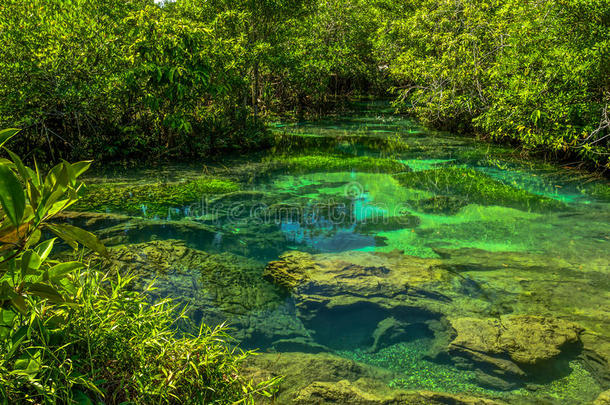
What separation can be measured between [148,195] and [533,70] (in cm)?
750

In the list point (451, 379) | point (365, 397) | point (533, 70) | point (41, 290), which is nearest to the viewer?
point (41, 290)

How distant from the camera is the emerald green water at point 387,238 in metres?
2.91

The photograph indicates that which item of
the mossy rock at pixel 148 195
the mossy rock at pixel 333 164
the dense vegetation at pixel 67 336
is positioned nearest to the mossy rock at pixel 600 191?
the mossy rock at pixel 333 164

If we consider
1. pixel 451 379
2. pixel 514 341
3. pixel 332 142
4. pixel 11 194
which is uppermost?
pixel 11 194

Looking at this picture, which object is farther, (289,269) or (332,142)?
(332,142)

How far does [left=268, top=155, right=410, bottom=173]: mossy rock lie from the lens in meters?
8.33

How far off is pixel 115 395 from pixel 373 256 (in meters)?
→ 3.05

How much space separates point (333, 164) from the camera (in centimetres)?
879

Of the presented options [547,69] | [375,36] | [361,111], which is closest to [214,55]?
[547,69]

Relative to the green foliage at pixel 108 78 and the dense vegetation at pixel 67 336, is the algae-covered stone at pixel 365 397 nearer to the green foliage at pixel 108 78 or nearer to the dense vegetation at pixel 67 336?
the dense vegetation at pixel 67 336

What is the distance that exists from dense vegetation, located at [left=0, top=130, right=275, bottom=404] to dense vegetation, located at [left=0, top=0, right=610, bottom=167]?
633cm

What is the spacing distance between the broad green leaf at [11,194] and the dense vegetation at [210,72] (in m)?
6.76

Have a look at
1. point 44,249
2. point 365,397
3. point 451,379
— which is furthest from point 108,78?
point 451,379

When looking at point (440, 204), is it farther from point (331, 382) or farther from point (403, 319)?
point (331, 382)
